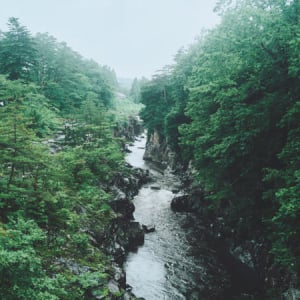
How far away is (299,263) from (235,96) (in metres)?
9.76

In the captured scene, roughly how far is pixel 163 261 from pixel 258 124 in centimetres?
1067

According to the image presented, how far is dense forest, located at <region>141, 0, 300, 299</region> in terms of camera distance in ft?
40.3

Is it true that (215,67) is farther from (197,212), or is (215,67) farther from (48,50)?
(48,50)

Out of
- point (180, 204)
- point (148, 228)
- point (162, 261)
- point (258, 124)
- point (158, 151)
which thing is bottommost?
point (162, 261)

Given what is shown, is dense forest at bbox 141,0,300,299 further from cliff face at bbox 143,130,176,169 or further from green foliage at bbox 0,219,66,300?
cliff face at bbox 143,130,176,169

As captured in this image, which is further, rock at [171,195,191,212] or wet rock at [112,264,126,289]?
rock at [171,195,191,212]

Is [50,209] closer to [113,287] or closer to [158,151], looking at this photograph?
[113,287]

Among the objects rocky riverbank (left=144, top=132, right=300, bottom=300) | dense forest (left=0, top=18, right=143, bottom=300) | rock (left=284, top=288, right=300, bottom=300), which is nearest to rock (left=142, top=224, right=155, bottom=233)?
rocky riverbank (left=144, top=132, right=300, bottom=300)

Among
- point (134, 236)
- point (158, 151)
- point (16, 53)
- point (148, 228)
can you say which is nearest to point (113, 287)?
point (134, 236)

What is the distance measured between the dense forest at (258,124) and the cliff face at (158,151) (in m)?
27.2

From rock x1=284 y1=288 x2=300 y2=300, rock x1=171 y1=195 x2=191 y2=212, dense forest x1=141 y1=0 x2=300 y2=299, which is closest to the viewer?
dense forest x1=141 y1=0 x2=300 y2=299

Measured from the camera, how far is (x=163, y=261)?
61.4ft

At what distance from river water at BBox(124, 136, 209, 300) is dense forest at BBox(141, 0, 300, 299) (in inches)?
165

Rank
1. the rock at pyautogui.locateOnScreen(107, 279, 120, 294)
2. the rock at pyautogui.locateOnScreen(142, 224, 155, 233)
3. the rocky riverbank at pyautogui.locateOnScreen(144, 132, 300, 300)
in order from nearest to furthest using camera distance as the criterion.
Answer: the rock at pyautogui.locateOnScreen(107, 279, 120, 294) → the rocky riverbank at pyautogui.locateOnScreen(144, 132, 300, 300) → the rock at pyautogui.locateOnScreen(142, 224, 155, 233)
